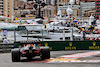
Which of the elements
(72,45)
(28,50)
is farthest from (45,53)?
(72,45)

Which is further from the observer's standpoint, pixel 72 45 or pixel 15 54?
pixel 72 45

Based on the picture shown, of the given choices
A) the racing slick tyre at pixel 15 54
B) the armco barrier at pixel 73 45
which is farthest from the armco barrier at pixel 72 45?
the racing slick tyre at pixel 15 54

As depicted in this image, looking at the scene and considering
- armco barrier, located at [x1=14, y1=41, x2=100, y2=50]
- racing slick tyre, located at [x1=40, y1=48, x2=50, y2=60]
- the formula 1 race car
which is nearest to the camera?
the formula 1 race car

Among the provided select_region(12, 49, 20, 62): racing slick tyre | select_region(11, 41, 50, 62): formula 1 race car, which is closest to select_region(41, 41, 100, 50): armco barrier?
select_region(11, 41, 50, 62): formula 1 race car

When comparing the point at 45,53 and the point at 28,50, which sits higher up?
the point at 28,50

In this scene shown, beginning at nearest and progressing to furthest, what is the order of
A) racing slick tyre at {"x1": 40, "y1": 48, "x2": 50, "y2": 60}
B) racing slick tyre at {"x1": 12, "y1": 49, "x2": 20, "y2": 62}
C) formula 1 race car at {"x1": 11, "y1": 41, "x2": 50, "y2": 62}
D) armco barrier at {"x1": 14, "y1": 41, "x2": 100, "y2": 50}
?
formula 1 race car at {"x1": 11, "y1": 41, "x2": 50, "y2": 62}, racing slick tyre at {"x1": 12, "y1": 49, "x2": 20, "y2": 62}, racing slick tyre at {"x1": 40, "y1": 48, "x2": 50, "y2": 60}, armco barrier at {"x1": 14, "y1": 41, "x2": 100, "y2": 50}

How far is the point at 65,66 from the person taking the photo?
14.0m

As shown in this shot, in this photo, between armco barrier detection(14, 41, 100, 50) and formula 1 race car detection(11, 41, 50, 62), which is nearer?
formula 1 race car detection(11, 41, 50, 62)

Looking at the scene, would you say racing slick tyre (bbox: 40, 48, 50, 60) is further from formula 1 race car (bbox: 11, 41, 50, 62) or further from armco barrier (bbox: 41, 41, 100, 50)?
armco barrier (bbox: 41, 41, 100, 50)

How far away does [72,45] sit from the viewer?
82.9 ft

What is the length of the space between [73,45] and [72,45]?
0.10m

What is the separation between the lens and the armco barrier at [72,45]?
2525 centimetres

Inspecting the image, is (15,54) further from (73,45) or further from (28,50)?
(73,45)

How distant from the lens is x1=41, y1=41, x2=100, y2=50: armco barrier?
25.2 metres
